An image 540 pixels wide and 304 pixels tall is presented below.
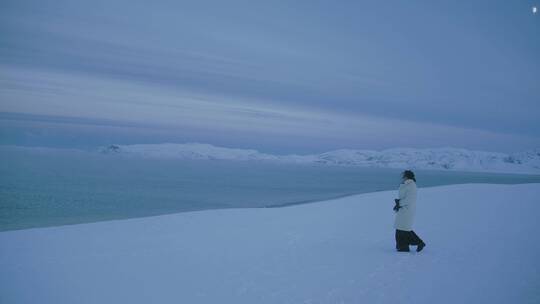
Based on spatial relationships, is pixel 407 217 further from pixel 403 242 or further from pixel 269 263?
pixel 269 263

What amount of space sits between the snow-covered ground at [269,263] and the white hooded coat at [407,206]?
2.00ft

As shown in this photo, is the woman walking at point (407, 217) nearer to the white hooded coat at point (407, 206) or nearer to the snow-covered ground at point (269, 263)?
the white hooded coat at point (407, 206)

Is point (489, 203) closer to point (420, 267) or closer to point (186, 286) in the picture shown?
point (420, 267)

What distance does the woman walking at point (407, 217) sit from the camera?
8.17 meters

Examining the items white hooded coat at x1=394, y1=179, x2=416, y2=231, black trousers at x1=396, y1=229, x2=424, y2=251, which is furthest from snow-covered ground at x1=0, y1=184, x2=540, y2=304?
white hooded coat at x1=394, y1=179, x2=416, y2=231

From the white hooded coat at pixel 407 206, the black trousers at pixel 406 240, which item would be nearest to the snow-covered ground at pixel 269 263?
the black trousers at pixel 406 240

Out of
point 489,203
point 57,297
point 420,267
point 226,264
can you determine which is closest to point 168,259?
point 226,264

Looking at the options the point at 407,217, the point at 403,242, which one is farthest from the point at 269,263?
the point at 407,217

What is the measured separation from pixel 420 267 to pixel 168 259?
14.3ft

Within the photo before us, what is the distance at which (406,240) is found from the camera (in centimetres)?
820

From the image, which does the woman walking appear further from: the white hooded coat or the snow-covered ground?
the snow-covered ground

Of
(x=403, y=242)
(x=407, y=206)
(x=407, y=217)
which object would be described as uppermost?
(x=407, y=206)

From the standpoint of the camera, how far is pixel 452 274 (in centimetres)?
648

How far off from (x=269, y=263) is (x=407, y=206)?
2967mm
